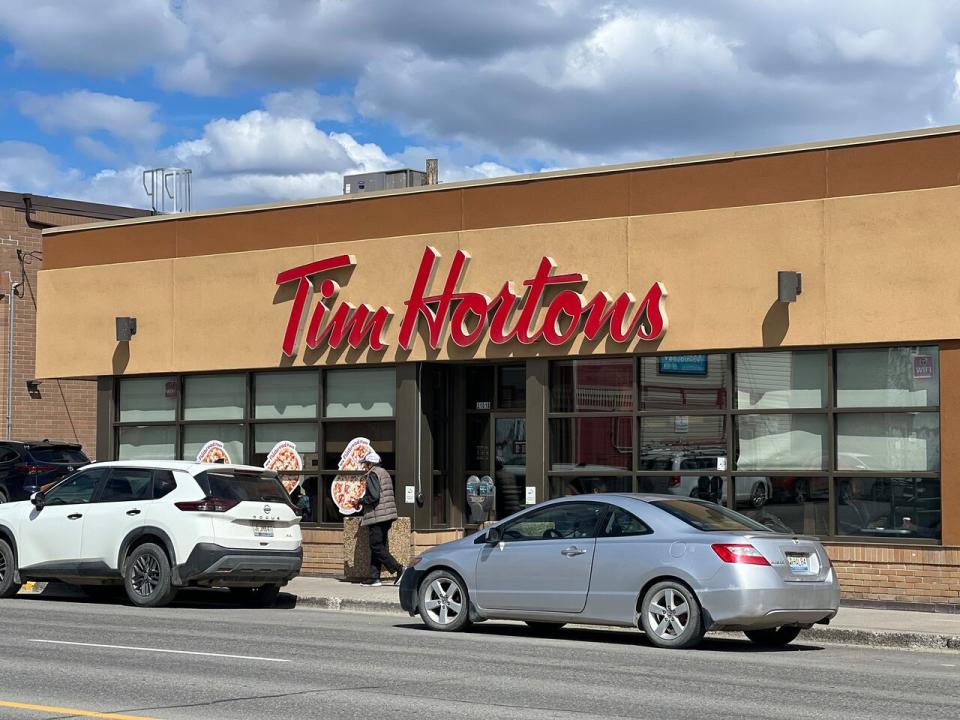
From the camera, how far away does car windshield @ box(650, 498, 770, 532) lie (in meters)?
14.1

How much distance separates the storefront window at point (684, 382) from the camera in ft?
63.7

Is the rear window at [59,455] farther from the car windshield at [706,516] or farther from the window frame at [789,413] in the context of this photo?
the car windshield at [706,516]

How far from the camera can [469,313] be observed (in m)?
21.2

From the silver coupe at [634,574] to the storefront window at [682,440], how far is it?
14.7 feet

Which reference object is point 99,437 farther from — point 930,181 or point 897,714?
point 897,714

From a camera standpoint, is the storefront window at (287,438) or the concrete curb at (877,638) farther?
the storefront window at (287,438)

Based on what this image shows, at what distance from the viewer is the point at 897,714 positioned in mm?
9680

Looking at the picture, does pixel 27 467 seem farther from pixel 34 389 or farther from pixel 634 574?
pixel 634 574

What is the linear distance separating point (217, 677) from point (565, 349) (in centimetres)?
1023

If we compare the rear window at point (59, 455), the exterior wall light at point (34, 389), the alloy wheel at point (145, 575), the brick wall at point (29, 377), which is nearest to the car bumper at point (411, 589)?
the alloy wheel at point (145, 575)

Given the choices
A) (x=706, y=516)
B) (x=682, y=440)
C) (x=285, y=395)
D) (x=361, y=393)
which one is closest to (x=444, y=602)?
(x=706, y=516)

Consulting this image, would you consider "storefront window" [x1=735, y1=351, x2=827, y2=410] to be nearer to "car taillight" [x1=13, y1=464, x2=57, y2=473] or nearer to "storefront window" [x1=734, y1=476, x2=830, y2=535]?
"storefront window" [x1=734, y1=476, x2=830, y2=535]

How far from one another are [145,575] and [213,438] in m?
6.15

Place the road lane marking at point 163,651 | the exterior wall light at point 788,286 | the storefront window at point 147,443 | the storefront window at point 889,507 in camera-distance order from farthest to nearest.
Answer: the storefront window at point 147,443
the exterior wall light at point 788,286
the storefront window at point 889,507
the road lane marking at point 163,651
